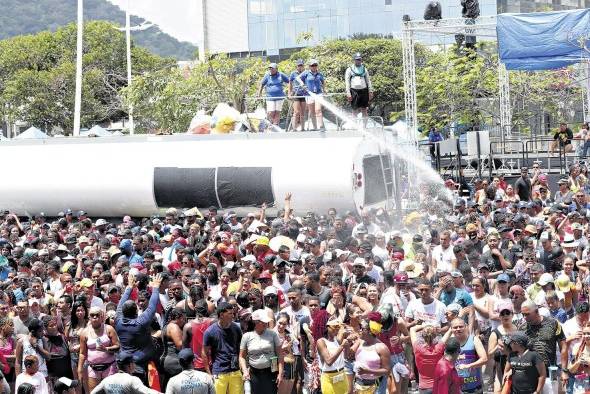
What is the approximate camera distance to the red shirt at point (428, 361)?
1155 centimetres

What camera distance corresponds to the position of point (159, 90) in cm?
4912

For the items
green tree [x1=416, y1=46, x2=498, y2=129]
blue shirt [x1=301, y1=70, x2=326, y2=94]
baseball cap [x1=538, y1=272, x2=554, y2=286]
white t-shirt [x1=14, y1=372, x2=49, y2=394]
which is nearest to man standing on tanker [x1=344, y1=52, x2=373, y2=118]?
blue shirt [x1=301, y1=70, x2=326, y2=94]

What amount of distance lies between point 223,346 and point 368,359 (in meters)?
1.42

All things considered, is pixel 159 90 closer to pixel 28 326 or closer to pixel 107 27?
pixel 28 326

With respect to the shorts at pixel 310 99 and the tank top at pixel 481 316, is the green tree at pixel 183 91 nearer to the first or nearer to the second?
the shorts at pixel 310 99

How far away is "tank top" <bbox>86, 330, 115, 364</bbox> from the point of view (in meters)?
12.2

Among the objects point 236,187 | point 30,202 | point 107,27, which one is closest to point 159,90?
point 30,202

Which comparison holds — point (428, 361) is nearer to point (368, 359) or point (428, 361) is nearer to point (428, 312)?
point (368, 359)

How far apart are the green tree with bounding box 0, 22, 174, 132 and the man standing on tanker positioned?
4474 cm

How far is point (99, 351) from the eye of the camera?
12.2 m

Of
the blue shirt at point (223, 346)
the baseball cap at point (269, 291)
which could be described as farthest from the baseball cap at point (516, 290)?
the blue shirt at point (223, 346)

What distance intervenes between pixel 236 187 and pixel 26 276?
28.6 feet

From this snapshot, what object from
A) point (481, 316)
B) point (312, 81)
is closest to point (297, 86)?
point (312, 81)

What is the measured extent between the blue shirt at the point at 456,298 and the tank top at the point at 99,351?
3582 mm
